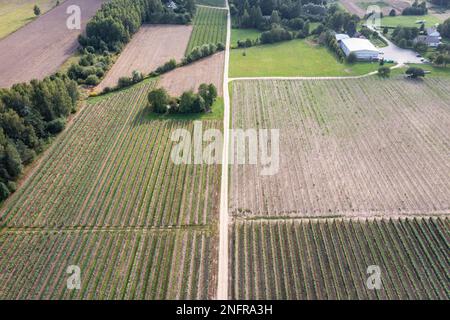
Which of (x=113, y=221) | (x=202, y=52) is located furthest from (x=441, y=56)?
(x=113, y=221)

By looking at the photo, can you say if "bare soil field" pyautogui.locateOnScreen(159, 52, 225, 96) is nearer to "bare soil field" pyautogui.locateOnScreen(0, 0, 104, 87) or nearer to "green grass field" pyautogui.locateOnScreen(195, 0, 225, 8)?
"bare soil field" pyautogui.locateOnScreen(0, 0, 104, 87)

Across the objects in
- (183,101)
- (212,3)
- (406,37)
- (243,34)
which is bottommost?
(183,101)

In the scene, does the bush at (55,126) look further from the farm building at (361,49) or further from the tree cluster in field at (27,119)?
the farm building at (361,49)

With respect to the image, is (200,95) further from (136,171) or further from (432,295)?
(432,295)

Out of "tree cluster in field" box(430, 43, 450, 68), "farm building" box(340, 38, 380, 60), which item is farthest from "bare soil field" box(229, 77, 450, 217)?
"farm building" box(340, 38, 380, 60)

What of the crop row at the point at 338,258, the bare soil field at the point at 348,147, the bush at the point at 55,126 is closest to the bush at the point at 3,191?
the bush at the point at 55,126

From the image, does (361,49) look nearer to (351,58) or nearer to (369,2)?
(351,58)
